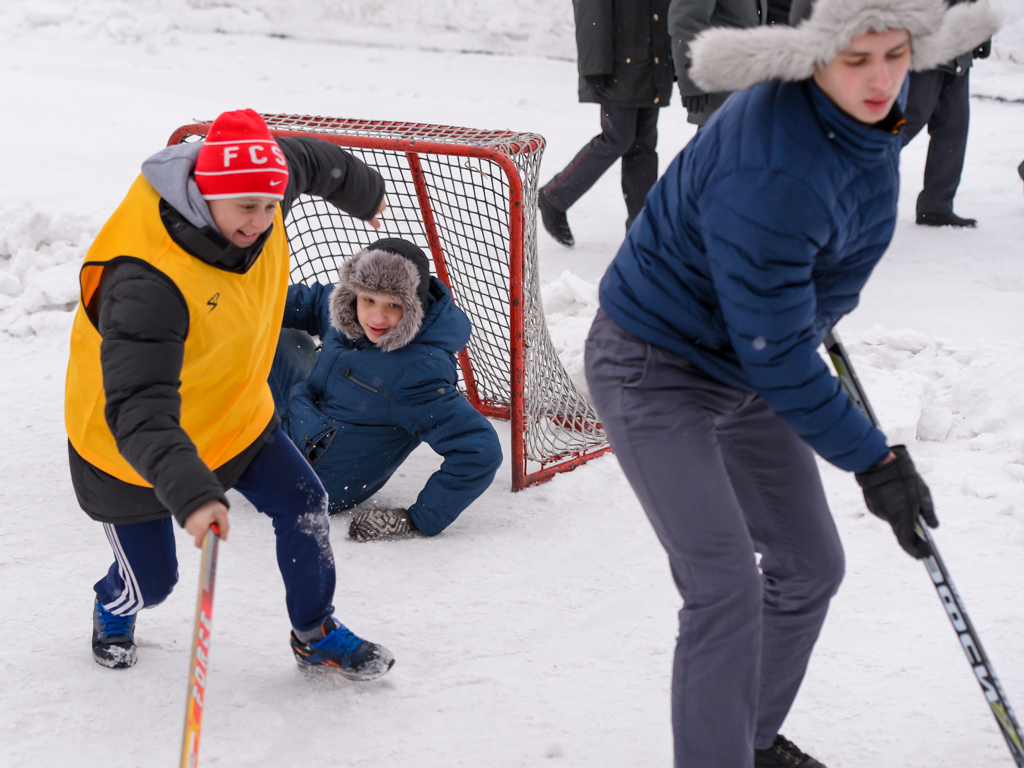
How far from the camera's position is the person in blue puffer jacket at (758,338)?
1.66m

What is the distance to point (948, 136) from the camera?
5.91m

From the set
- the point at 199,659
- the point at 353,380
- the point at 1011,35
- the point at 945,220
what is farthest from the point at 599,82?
the point at 1011,35

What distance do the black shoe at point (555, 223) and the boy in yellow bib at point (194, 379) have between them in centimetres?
317

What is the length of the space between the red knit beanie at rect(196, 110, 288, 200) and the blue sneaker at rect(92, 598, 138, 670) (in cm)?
121

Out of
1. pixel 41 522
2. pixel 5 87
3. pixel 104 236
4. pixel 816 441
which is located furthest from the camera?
pixel 5 87

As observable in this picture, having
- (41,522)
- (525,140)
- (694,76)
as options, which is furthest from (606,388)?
(41,522)

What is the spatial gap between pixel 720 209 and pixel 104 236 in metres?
1.33

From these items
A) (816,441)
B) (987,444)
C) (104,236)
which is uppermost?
(104,236)

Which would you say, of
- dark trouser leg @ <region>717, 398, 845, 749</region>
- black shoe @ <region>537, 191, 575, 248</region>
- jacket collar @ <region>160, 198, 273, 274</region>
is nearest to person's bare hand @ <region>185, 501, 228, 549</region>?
jacket collar @ <region>160, 198, 273, 274</region>

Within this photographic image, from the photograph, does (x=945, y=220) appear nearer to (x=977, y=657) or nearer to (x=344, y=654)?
(x=977, y=657)

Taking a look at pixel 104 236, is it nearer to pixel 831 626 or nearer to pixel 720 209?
pixel 720 209

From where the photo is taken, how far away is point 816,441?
1.83 meters

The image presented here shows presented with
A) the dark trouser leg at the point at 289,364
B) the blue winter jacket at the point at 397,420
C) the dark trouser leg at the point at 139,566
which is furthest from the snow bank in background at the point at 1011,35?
the dark trouser leg at the point at 139,566

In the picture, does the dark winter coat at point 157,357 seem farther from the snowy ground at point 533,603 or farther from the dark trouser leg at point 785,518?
the dark trouser leg at point 785,518
